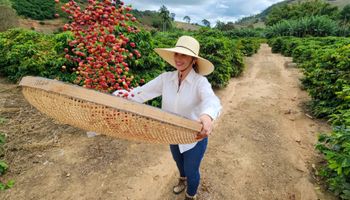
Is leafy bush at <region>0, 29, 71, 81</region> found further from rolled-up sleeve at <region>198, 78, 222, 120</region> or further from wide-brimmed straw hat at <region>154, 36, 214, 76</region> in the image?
rolled-up sleeve at <region>198, 78, 222, 120</region>

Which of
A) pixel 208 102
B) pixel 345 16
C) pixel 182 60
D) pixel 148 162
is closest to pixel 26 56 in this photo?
pixel 148 162

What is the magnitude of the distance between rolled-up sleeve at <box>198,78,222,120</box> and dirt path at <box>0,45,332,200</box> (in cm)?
201

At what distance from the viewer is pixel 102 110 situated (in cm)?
130

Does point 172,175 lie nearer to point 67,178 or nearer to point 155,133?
point 67,178

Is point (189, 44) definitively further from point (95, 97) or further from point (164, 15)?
point (164, 15)

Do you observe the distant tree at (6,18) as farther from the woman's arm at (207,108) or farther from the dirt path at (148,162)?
the woman's arm at (207,108)

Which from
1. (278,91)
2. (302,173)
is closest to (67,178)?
(302,173)

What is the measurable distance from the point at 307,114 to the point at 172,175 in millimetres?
4838

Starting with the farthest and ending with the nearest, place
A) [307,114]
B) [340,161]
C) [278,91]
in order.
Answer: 1. [278,91]
2. [307,114]
3. [340,161]

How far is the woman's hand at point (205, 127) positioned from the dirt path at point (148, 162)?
87.0 inches

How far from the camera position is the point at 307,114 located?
6633mm

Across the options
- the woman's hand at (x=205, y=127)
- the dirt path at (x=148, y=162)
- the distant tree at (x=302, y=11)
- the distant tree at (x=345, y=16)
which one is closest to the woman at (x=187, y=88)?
the woman's hand at (x=205, y=127)

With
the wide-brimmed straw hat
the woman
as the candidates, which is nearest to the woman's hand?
the woman

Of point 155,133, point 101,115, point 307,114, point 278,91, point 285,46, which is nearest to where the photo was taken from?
point 101,115
